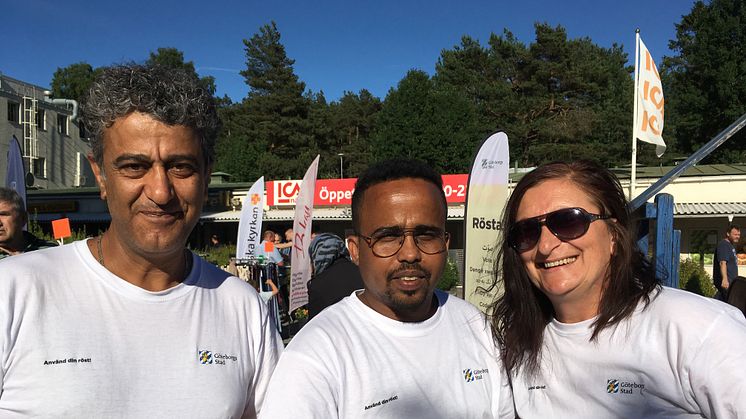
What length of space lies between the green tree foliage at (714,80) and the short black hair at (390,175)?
128 ft

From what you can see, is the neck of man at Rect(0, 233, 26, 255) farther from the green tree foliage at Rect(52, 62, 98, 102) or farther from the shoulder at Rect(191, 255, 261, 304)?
the green tree foliage at Rect(52, 62, 98, 102)

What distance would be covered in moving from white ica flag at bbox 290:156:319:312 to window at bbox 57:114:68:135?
1451 inches

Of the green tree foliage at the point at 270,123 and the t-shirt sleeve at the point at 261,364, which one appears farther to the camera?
the green tree foliage at the point at 270,123

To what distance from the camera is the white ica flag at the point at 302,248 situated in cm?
876

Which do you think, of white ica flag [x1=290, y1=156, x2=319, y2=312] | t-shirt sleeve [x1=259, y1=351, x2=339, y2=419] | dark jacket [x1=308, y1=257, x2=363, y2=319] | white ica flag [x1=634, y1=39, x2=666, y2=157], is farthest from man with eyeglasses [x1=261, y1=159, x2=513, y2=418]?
white ica flag [x1=634, y1=39, x2=666, y2=157]

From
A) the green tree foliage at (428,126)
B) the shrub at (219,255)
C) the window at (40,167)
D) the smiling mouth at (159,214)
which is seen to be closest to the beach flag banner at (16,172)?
the shrub at (219,255)

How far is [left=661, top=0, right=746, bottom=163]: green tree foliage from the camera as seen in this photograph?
35.6 m

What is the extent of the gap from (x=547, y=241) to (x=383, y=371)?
880 millimetres

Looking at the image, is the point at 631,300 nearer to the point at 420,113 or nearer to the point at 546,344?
the point at 546,344

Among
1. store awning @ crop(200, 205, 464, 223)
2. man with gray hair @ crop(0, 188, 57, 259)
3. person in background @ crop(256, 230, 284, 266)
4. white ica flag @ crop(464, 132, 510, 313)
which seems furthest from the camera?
store awning @ crop(200, 205, 464, 223)

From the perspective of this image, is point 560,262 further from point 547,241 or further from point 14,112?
point 14,112

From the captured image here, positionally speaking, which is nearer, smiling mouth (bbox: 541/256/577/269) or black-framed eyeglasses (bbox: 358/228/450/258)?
black-framed eyeglasses (bbox: 358/228/450/258)

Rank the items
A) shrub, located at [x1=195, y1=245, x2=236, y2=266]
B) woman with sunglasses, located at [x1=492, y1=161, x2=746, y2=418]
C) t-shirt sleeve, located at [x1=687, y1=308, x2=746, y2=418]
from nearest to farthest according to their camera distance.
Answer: t-shirt sleeve, located at [x1=687, y1=308, x2=746, y2=418]
woman with sunglasses, located at [x1=492, y1=161, x2=746, y2=418]
shrub, located at [x1=195, y1=245, x2=236, y2=266]

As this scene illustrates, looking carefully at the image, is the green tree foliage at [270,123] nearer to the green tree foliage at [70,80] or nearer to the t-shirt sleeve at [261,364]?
the green tree foliage at [70,80]
